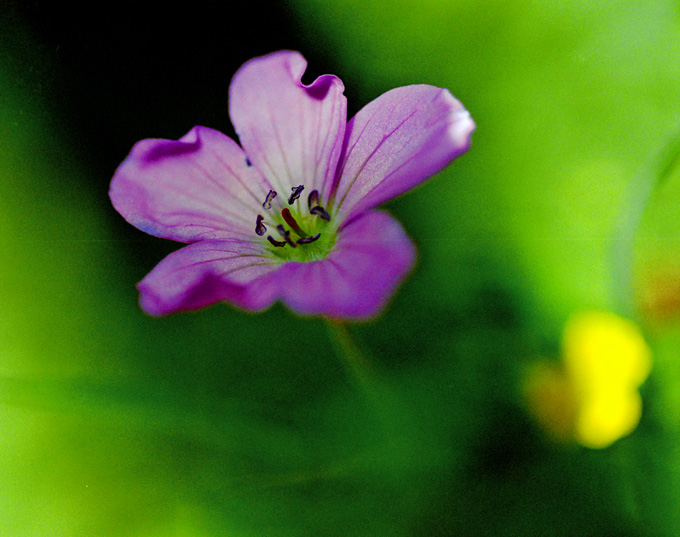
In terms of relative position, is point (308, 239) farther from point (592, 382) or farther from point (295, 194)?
point (592, 382)

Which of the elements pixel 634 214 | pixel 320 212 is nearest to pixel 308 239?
pixel 320 212

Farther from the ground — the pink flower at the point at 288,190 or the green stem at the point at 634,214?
the pink flower at the point at 288,190

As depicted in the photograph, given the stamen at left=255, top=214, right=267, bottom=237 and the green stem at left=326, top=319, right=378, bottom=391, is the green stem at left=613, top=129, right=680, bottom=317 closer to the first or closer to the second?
the green stem at left=326, top=319, right=378, bottom=391

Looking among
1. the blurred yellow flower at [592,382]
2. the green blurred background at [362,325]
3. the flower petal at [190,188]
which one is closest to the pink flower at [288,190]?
the flower petal at [190,188]

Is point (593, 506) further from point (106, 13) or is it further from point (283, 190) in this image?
point (106, 13)

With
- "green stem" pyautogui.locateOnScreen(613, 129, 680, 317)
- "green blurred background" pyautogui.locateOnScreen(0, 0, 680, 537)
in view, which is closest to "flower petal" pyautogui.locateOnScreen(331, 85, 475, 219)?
"green blurred background" pyautogui.locateOnScreen(0, 0, 680, 537)

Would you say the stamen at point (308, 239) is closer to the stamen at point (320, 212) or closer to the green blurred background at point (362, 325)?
the stamen at point (320, 212)
